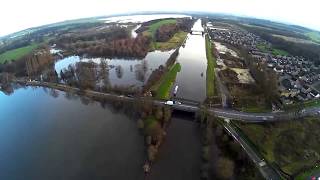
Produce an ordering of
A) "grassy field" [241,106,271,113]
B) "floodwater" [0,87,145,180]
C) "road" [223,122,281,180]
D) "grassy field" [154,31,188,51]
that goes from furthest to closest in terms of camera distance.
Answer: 1. "grassy field" [154,31,188,51]
2. "grassy field" [241,106,271,113]
3. "floodwater" [0,87,145,180]
4. "road" [223,122,281,180]

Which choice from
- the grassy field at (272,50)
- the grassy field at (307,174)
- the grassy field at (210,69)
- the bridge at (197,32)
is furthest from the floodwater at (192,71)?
the grassy field at (307,174)

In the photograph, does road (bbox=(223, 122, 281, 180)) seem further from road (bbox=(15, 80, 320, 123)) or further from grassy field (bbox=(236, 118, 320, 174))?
road (bbox=(15, 80, 320, 123))

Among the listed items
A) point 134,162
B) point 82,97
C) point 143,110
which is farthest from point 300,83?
point 82,97

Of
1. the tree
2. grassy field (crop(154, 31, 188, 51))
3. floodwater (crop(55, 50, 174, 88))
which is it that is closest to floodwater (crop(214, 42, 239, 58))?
grassy field (crop(154, 31, 188, 51))

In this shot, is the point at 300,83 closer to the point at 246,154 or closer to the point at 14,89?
the point at 246,154

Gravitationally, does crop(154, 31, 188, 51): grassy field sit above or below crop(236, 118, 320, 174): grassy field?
above

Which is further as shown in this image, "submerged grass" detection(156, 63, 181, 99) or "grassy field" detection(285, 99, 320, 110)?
"submerged grass" detection(156, 63, 181, 99)
